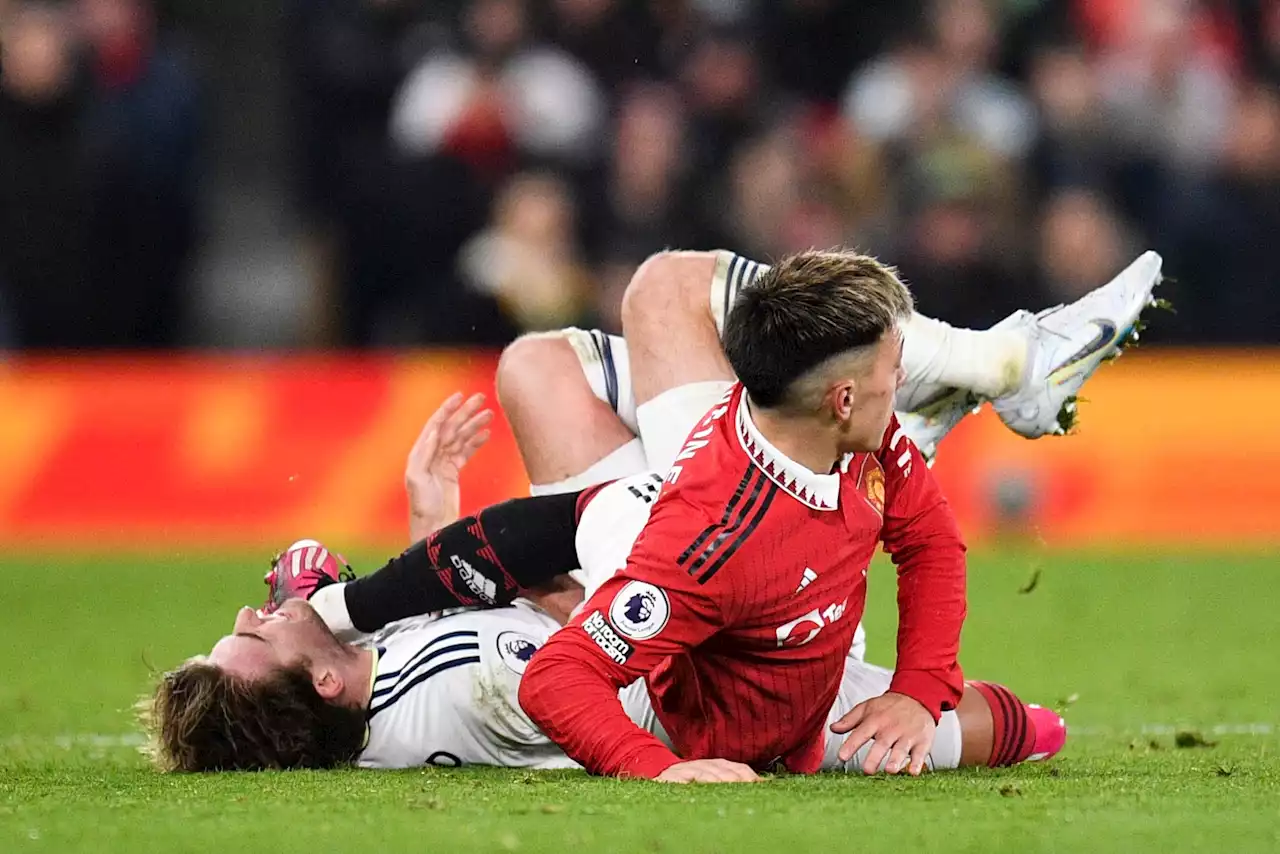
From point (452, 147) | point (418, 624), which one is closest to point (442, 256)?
point (452, 147)

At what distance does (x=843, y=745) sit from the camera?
4.41 meters

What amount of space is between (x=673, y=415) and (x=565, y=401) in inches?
19.3

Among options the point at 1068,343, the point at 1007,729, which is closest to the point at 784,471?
the point at 1007,729

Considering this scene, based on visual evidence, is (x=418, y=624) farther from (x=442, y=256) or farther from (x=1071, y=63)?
(x=1071, y=63)

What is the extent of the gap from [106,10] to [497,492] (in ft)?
15.0

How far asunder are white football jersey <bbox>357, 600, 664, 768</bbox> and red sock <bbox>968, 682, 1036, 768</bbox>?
103cm

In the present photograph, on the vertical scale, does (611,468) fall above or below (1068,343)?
below

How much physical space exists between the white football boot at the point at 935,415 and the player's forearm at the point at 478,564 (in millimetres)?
1102

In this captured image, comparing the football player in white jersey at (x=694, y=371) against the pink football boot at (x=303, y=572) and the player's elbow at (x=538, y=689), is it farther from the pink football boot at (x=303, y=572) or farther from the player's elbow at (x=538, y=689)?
the player's elbow at (x=538, y=689)

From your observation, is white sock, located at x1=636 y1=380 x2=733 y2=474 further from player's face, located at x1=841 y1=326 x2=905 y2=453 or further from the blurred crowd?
the blurred crowd

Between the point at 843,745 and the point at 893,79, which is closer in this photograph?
the point at 843,745

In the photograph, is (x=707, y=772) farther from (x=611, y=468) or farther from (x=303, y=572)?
(x=303, y=572)

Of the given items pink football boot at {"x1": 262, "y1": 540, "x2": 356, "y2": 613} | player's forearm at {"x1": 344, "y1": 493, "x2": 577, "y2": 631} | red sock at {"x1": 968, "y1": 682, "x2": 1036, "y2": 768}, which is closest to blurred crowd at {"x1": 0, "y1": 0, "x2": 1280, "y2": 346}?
pink football boot at {"x1": 262, "y1": 540, "x2": 356, "y2": 613}

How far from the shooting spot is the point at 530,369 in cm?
577
